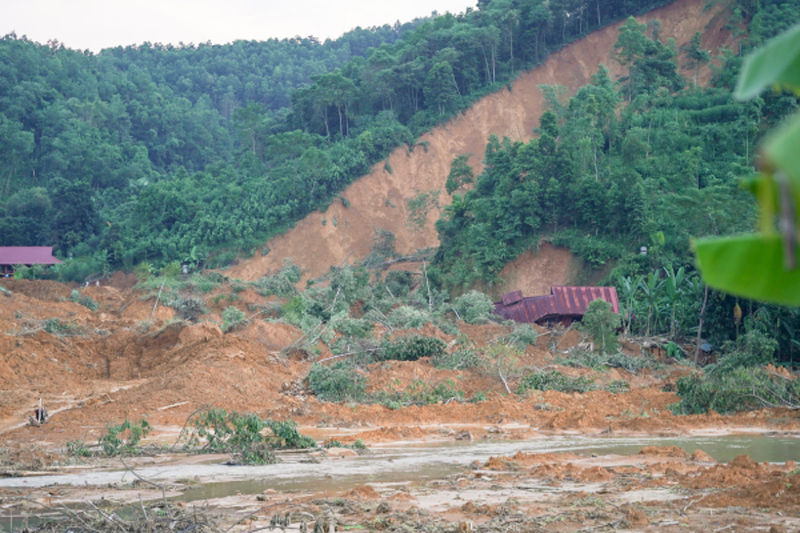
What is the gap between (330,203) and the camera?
158ft

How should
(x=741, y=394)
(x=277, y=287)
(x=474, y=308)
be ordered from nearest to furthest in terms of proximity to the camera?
(x=741, y=394) → (x=474, y=308) → (x=277, y=287)

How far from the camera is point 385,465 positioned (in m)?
10.5

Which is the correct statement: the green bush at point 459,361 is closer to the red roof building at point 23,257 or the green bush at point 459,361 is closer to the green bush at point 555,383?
the green bush at point 555,383

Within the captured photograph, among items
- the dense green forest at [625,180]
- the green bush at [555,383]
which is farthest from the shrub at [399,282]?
the green bush at [555,383]

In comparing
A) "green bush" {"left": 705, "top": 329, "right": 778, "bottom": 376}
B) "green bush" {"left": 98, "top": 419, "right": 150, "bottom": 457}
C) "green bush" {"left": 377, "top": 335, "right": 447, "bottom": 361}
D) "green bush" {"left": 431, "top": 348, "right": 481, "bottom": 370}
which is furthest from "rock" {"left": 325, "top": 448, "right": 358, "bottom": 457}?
"green bush" {"left": 705, "top": 329, "right": 778, "bottom": 376}

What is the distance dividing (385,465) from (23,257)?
43833 millimetres

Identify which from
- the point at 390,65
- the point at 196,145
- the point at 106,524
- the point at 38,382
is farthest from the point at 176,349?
the point at 196,145

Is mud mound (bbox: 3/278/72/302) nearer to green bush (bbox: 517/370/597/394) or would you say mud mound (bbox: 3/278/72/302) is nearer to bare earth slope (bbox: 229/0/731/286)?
bare earth slope (bbox: 229/0/731/286)

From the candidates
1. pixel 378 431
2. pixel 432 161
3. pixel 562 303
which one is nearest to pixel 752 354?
pixel 562 303

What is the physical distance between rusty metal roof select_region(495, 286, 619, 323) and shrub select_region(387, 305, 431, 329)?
160 inches

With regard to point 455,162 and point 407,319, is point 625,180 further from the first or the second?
point 407,319

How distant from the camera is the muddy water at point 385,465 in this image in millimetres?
9133

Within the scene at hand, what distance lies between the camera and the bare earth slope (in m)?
46.4

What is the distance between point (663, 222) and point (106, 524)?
95.7 feet
